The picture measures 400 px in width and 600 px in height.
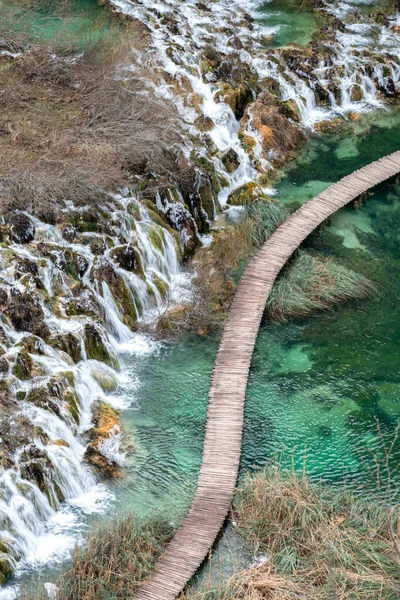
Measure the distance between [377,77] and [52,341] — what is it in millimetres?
13470

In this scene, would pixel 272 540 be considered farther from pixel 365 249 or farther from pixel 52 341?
pixel 365 249

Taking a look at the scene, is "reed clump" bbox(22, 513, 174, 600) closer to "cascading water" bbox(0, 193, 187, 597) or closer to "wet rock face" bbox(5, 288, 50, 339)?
"cascading water" bbox(0, 193, 187, 597)

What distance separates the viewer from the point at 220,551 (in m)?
13.3

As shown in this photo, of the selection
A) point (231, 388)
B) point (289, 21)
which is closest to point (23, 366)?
point (231, 388)

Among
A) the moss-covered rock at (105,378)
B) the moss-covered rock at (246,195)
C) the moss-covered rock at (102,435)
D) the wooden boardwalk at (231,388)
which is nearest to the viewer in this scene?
the wooden boardwalk at (231,388)

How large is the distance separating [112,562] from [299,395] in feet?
16.8

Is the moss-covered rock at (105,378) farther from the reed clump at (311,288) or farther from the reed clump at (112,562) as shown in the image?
the reed clump at (311,288)

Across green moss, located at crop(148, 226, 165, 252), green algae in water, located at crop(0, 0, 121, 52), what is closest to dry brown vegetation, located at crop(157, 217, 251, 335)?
green moss, located at crop(148, 226, 165, 252)

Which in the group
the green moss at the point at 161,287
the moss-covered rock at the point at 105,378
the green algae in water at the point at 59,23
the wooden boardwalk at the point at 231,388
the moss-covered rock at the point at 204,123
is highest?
the green algae in water at the point at 59,23

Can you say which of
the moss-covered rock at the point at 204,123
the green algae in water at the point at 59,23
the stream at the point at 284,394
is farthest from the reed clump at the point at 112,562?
the green algae in water at the point at 59,23

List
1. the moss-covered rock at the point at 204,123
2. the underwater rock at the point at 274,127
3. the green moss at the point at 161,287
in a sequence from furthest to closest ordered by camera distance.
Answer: the underwater rock at the point at 274,127
the moss-covered rock at the point at 204,123
the green moss at the point at 161,287

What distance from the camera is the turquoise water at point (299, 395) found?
1481 cm

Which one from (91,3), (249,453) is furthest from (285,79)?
(249,453)

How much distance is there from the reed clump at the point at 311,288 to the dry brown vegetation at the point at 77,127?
3648 millimetres
